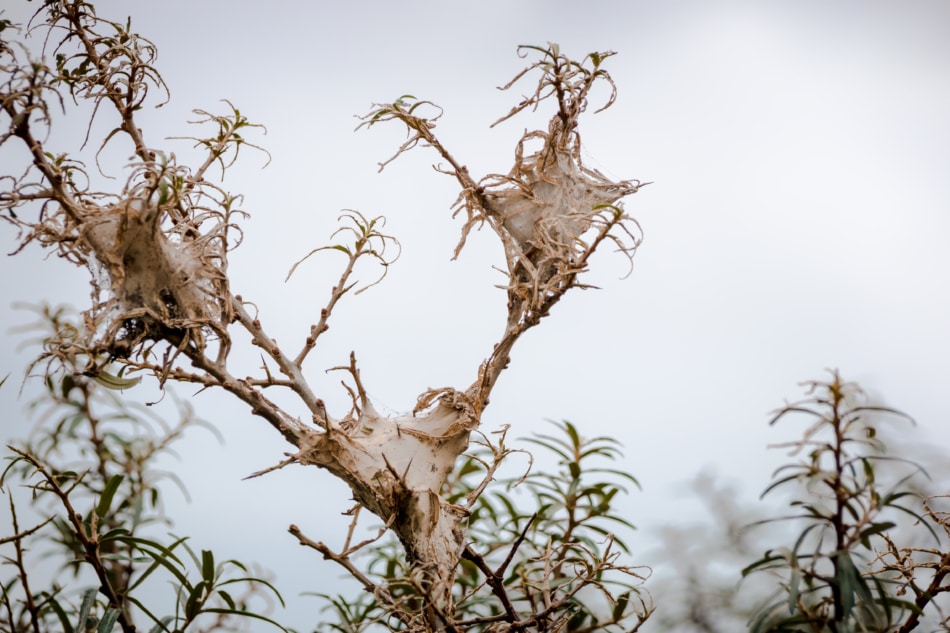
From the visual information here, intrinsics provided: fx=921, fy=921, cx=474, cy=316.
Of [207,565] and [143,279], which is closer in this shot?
[143,279]

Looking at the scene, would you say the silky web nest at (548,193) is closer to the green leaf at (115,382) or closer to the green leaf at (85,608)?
the green leaf at (115,382)

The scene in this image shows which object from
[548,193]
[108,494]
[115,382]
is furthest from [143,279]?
[548,193]

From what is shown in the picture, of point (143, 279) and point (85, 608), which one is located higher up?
point (143, 279)

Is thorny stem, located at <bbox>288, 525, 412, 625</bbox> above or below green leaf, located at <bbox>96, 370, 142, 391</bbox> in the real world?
below

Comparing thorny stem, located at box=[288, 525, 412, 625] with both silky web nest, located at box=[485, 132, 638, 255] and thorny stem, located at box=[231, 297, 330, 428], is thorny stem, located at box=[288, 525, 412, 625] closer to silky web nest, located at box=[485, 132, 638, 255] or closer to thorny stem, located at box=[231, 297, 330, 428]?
thorny stem, located at box=[231, 297, 330, 428]

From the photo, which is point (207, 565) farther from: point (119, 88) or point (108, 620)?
point (119, 88)

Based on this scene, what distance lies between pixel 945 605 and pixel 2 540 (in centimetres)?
74

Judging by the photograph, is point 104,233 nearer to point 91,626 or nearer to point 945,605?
point 91,626

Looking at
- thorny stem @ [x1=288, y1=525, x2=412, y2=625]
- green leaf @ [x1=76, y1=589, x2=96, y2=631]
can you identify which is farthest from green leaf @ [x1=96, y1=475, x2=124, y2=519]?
thorny stem @ [x1=288, y1=525, x2=412, y2=625]

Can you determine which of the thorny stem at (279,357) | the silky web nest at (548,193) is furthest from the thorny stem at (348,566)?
the silky web nest at (548,193)

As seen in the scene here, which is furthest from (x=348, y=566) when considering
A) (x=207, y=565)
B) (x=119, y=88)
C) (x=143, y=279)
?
(x=119, y=88)

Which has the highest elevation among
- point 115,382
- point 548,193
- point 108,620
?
point 548,193

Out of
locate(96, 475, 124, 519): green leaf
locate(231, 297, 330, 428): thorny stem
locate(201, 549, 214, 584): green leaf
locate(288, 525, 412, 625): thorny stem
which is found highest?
locate(231, 297, 330, 428): thorny stem

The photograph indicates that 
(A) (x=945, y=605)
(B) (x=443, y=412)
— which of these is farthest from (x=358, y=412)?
(A) (x=945, y=605)
